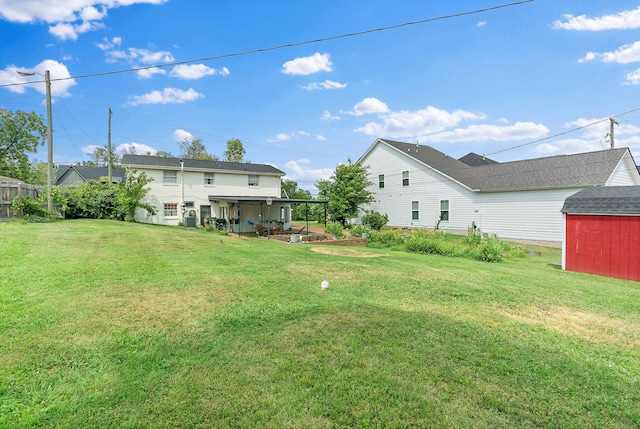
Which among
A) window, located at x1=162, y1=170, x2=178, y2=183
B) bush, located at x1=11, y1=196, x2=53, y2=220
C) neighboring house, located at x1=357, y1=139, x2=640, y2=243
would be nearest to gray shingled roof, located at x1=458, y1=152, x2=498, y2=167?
neighboring house, located at x1=357, y1=139, x2=640, y2=243

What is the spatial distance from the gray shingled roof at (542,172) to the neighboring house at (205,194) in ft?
41.5

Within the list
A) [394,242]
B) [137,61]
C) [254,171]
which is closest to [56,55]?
[137,61]

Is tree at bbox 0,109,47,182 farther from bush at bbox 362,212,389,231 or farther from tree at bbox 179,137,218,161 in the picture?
bush at bbox 362,212,389,231

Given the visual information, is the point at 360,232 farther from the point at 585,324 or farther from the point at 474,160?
the point at 474,160

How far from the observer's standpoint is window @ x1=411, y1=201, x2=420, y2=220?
22.8 metres

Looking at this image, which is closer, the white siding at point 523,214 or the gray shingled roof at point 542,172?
the gray shingled roof at point 542,172

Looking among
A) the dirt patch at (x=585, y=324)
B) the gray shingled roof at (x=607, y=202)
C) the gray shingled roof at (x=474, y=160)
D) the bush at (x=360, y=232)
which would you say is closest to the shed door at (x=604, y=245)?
the gray shingled roof at (x=607, y=202)

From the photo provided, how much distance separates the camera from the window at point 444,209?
821 inches

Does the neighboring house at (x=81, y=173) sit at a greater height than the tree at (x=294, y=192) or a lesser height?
greater

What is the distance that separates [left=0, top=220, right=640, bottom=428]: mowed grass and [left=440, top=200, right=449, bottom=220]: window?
15.3 m

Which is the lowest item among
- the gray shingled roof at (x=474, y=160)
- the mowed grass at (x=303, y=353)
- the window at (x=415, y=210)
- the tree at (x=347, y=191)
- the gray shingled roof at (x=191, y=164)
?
the mowed grass at (x=303, y=353)

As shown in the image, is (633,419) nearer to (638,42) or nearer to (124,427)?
(124,427)

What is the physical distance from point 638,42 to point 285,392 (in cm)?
1986

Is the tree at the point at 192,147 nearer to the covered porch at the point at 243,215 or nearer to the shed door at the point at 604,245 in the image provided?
the covered porch at the point at 243,215
